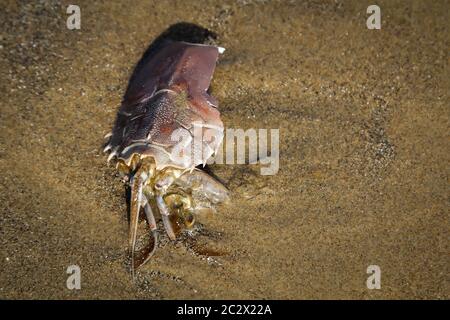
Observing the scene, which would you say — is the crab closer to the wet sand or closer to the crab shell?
the crab shell

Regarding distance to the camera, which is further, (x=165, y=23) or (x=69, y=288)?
(x=165, y=23)

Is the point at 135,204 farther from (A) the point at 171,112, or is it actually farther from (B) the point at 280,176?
(B) the point at 280,176

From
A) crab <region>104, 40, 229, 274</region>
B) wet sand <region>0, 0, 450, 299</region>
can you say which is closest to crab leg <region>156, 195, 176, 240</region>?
crab <region>104, 40, 229, 274</region>

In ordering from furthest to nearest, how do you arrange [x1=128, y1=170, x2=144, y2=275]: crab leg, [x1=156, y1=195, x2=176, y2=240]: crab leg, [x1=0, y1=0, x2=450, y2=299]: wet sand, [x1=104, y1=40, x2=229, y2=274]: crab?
[x1=0, y1=0, x2=450, y2=299]: wet sand → [x1=156, y1=195, x2=176, y2=240]: crab leg → [x1=104, y1=40, x2=229, y2=274]: crab → [x1=128, y1=170, x2=144, y2=275]: crab leg

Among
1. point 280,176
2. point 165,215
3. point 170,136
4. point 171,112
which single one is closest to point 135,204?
point 165,215

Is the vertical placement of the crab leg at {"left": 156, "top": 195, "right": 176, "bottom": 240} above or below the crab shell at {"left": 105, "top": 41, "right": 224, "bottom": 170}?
below

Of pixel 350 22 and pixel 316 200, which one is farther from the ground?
pixel 350 22
